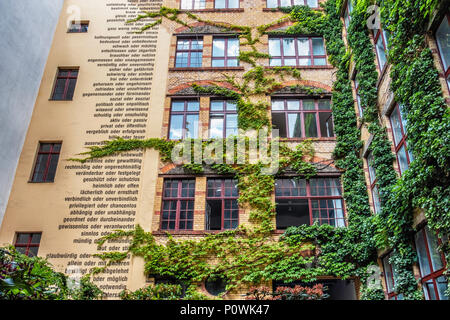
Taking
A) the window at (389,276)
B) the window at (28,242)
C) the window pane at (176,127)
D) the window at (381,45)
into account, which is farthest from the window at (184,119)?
the window at (389,276)

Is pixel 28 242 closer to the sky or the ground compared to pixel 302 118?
closer to the ground

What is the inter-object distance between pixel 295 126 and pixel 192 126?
4.59m

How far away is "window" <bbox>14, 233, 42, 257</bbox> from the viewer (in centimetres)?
1362

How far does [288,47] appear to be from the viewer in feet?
57.6

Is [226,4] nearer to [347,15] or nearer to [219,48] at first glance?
[219,48]

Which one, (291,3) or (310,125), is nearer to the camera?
(310,125)

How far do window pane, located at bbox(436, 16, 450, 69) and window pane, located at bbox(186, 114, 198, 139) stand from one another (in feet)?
32.1

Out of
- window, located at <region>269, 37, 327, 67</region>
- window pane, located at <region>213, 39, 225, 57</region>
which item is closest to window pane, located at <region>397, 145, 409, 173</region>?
window, located at <region>269, 37, 327, 67</region>

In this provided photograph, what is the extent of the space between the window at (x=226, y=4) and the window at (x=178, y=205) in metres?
9.77

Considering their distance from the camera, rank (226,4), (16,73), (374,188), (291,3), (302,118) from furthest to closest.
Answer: (226,4), (291,3), (302,118), (374,188), (16,73)

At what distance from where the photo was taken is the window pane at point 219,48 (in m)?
17.6

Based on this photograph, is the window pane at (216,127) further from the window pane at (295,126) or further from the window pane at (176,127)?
the window pane at (295,126)

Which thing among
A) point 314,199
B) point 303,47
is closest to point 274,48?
point 303,47

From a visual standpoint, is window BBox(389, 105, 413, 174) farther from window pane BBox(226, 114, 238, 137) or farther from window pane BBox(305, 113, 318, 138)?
window pane BBox(226, 114, 238, 137)
